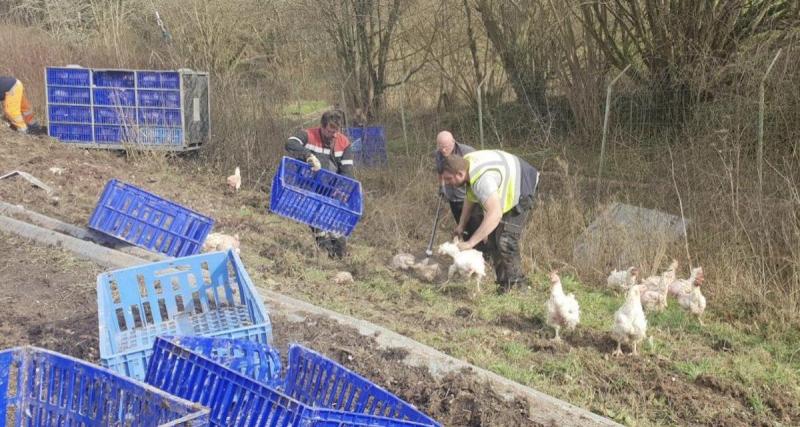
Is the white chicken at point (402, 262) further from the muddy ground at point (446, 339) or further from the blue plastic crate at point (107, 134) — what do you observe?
the blue plastic crate at point (107, 134)

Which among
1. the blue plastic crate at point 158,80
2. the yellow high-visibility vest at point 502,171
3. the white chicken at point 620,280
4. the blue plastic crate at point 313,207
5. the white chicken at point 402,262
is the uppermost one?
the blue plastic crate at point 158,80

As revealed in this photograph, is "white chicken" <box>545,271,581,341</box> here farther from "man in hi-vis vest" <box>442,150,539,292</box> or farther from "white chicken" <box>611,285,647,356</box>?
"man in hi-vis vest" <box>442,150,539,292</box>

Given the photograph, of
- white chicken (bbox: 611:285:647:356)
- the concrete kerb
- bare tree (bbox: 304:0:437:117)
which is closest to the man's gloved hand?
the concrete kerb

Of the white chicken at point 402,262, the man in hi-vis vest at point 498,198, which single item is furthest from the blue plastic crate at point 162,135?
A: the man in hi-vis vest at point 498,198

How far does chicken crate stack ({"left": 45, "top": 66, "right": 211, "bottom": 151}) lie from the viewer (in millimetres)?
11609

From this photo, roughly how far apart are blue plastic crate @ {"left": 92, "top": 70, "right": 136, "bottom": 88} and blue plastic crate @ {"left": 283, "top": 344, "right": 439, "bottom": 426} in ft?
29.4

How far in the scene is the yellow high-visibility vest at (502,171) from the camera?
6324 mm

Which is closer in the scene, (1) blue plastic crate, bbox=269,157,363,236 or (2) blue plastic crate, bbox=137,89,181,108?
(1) blue plastic crate, bbox=269,157,363,236

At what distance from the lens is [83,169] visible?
34.5 ft

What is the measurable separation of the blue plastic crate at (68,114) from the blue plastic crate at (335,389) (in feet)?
30.8

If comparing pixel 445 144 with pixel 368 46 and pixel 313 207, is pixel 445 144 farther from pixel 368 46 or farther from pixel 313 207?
pixel 368 46

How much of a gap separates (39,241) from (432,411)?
4543mm

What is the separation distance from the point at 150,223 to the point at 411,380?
3485 mm

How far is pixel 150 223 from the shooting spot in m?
6.88
